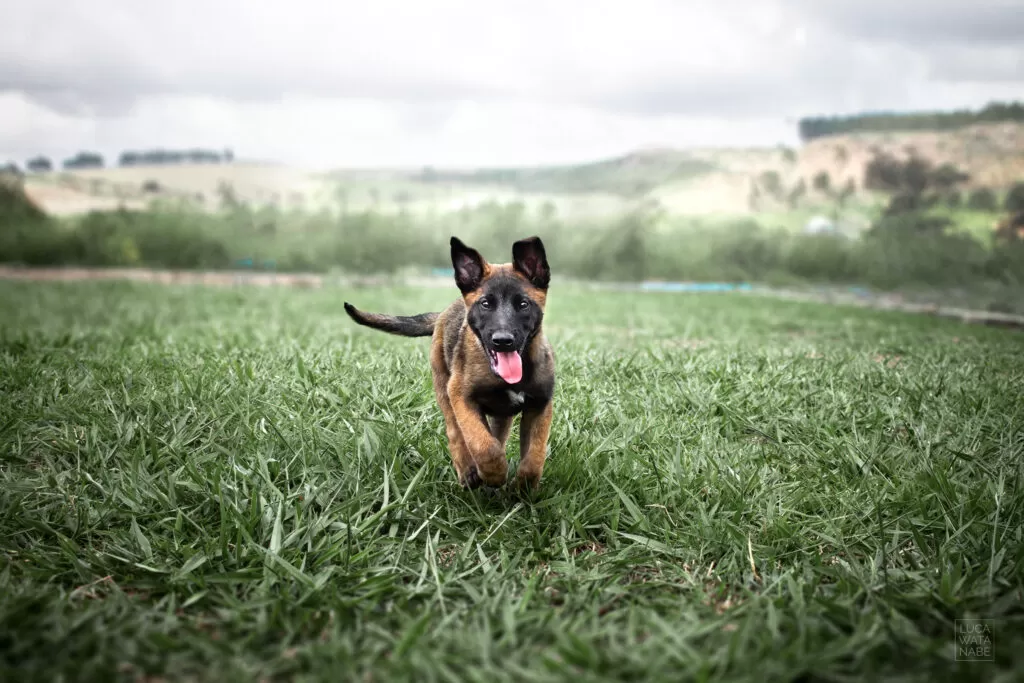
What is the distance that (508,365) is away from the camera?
7.84 ft

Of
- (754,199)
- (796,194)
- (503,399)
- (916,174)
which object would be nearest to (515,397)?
(503,399)

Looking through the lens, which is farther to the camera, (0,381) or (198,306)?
(198,306)

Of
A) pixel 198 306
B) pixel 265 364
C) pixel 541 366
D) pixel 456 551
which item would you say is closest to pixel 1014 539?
pixel 541 366

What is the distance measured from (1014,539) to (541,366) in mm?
1813

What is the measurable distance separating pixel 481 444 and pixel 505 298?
0.52 metres

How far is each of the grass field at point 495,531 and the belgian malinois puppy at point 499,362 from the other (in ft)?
0.66

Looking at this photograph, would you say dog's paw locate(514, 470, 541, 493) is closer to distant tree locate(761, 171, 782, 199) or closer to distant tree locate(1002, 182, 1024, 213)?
distant tree locate(1002, 182, 1024, 213)

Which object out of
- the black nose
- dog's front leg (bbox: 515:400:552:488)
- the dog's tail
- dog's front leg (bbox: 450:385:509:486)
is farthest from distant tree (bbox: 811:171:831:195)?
the black nose

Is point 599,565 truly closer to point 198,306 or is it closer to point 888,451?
point 888,451

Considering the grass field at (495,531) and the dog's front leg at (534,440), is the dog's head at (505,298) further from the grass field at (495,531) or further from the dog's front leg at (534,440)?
the grass field at (495,531)

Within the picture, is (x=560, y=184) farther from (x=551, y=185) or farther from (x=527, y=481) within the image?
(x=527, y=481)

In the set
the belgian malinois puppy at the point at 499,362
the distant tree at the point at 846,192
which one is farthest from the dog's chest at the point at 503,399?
the distant tree at the point at 846,192

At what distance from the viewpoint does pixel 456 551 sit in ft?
8.25

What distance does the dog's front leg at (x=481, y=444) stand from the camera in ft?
8.25
